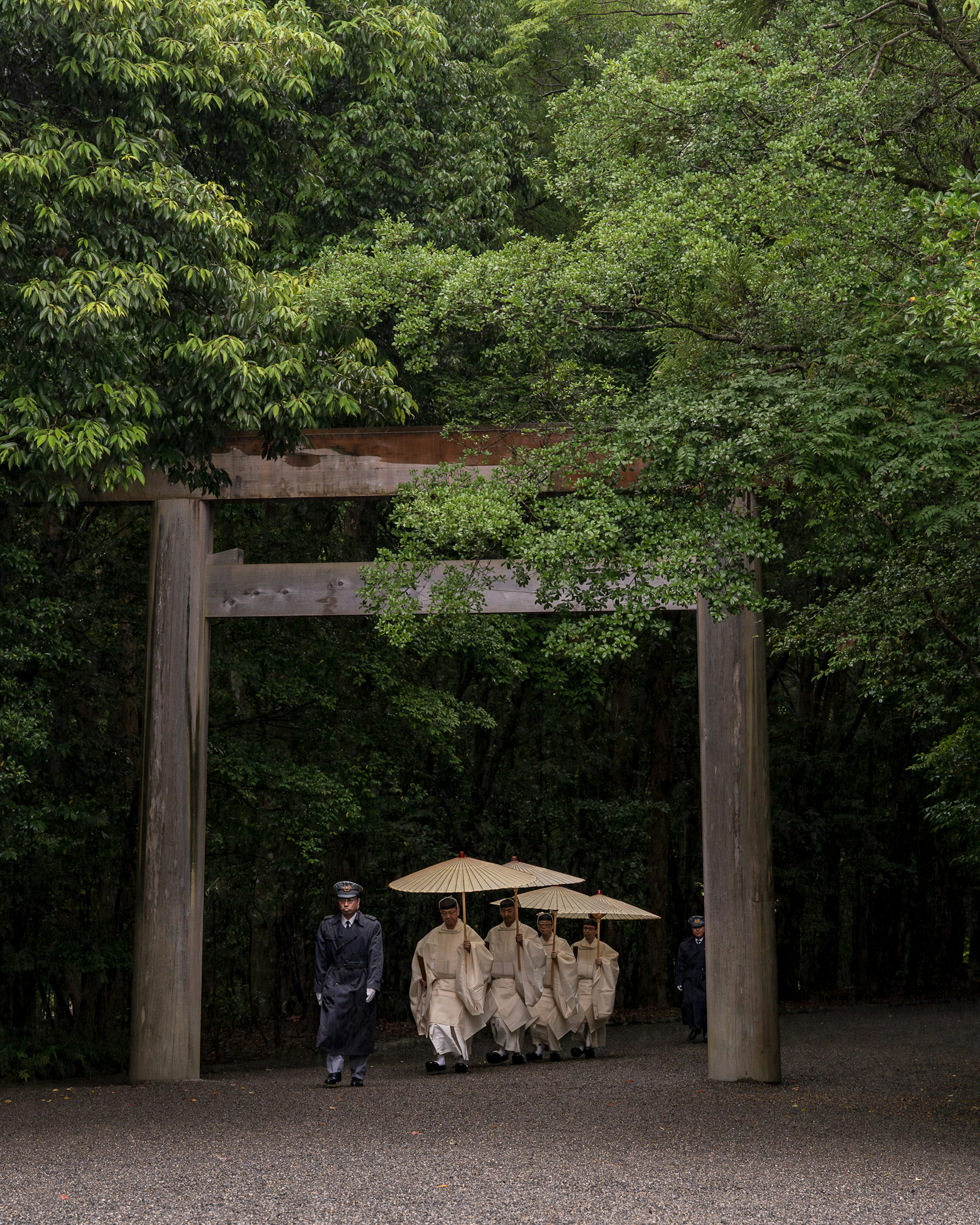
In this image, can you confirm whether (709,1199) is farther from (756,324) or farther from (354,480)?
(354,480)

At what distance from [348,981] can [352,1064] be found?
0.57m

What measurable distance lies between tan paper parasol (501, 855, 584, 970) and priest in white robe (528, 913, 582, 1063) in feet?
1.21

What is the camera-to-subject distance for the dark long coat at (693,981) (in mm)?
12156

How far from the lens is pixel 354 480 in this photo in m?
8.73

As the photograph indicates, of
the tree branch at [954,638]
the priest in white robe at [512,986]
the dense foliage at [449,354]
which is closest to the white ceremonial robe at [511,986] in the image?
the priest in white robe at [512,986]

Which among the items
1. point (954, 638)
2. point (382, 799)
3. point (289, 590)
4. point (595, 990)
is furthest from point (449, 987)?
point (954, 638)

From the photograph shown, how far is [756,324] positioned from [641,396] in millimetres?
718

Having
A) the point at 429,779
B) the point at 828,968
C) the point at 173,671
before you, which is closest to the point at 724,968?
the point at 173,671

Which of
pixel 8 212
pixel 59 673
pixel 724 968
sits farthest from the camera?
pixel 59 673

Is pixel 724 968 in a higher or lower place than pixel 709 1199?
higher

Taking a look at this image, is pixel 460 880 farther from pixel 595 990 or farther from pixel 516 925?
pixel 595 990

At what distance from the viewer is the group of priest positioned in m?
9.50

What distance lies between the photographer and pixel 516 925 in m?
10.6

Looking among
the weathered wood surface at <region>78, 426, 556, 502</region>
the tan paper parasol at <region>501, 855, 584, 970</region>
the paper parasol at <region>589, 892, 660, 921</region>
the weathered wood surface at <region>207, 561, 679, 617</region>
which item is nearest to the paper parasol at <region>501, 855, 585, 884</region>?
the tan paper parasol at <region>501, 855, 584, 970</region>
